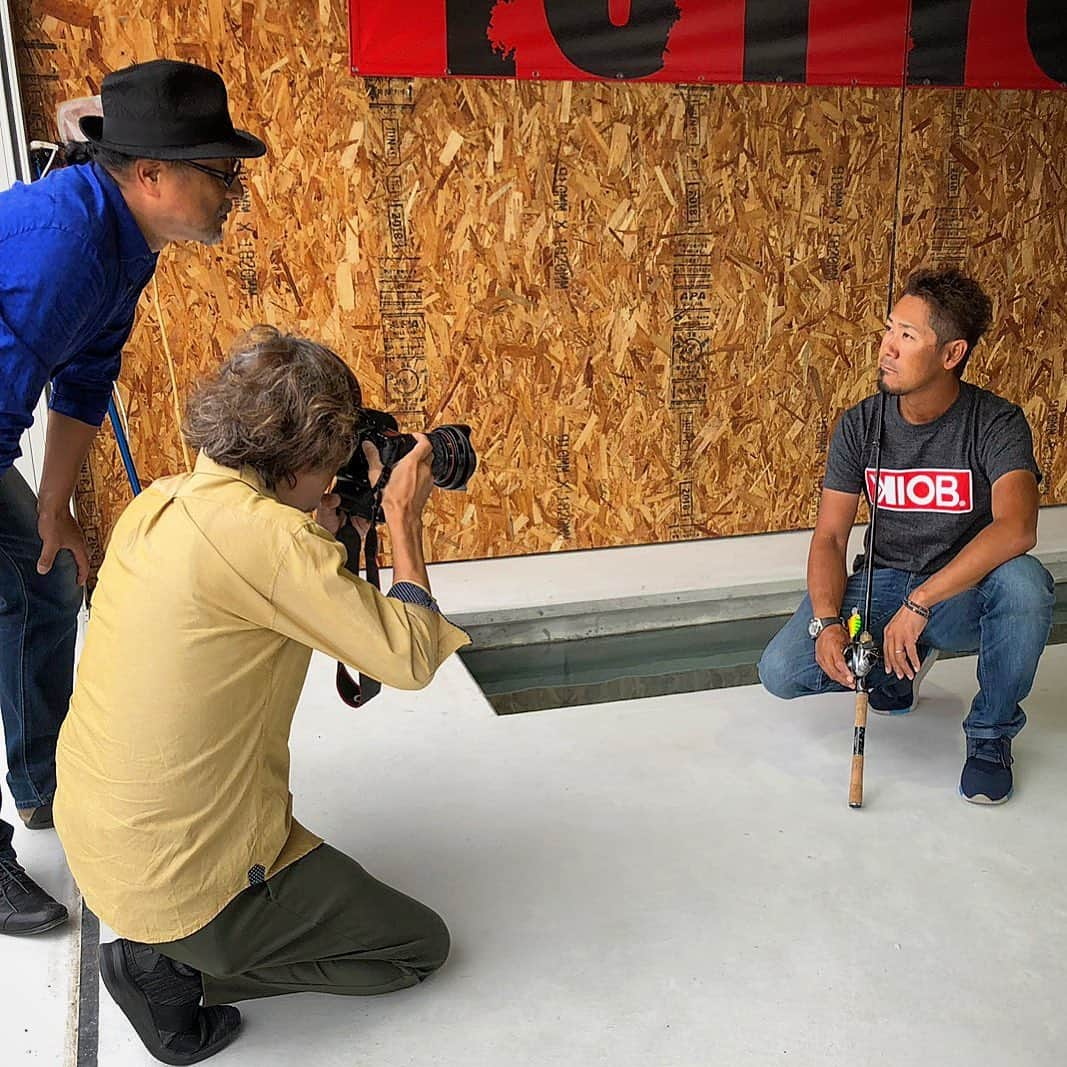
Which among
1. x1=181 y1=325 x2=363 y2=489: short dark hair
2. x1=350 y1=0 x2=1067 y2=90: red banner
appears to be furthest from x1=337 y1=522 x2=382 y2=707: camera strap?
x1=350 y1=0 x2=1067 y2=90: red banner

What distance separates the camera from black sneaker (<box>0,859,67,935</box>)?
1812mm

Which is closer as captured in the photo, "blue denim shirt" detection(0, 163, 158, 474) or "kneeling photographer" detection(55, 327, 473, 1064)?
"kneeling photographer" detection(55, 327, 473, 1064)

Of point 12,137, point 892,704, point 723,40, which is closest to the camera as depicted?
point 892,704

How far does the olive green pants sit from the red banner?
2.77 meters

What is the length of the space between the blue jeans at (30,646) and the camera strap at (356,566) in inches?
24.7

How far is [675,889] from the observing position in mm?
1951

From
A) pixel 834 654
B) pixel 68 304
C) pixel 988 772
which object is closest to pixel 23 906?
pixel 68 304

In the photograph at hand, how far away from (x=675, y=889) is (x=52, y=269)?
143 centimetres

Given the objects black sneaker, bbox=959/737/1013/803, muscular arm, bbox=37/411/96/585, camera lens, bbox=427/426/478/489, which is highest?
camera lens, bbox=427/426/478/489

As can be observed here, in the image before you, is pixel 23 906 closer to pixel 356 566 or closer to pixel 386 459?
pixel 356 566

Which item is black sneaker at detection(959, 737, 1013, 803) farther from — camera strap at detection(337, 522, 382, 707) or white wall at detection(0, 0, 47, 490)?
white wall at detection(0, 0, 47, 490)

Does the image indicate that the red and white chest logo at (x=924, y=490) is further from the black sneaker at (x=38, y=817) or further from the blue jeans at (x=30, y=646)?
the black sneaker at (x=38, y=817)

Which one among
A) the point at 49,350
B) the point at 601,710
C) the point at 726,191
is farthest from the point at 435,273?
the point at 49,350

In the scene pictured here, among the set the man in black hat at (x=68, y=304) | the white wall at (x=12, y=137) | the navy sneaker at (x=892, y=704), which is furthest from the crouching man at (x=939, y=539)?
the white wall at (x=12, y=137)
